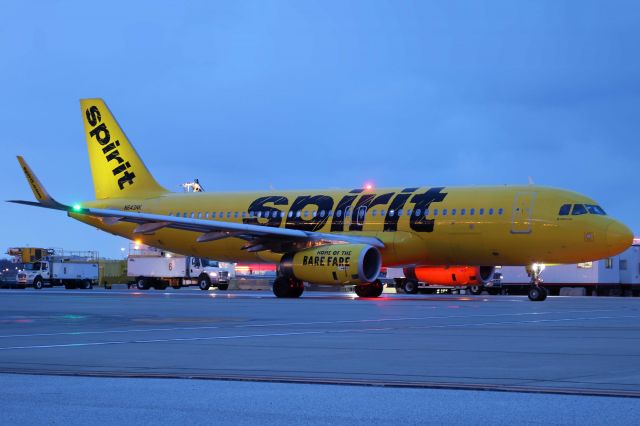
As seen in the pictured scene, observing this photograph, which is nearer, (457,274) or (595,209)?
(595,209)

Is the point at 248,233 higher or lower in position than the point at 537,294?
higher

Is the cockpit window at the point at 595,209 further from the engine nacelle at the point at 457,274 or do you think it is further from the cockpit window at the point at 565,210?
the engine nacelle at the point at 457,274

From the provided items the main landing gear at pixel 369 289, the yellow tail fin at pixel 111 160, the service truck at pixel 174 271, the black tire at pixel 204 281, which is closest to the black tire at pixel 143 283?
the service truck at pixel 174 271

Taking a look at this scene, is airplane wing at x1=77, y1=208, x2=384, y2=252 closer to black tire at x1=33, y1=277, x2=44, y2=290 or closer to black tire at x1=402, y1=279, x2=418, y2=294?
black tire at x1=402, y1=279, x2=418, y2=294

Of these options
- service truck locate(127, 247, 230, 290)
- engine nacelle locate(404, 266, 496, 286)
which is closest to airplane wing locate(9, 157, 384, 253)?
engine nacelle locate(404, 266, 496, 286)

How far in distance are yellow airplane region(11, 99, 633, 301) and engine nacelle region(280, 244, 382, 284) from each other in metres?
0.03

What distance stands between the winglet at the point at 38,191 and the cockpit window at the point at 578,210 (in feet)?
58.3

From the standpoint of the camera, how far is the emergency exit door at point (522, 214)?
31953 millimetres

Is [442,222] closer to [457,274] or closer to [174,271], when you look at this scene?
[457,274]

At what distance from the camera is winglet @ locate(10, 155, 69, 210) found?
121ft

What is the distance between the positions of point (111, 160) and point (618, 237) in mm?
22373

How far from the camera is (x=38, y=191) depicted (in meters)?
37.4

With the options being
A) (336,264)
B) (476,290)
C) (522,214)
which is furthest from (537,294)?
(476,290)

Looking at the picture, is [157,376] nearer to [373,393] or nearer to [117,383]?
[117,383]
